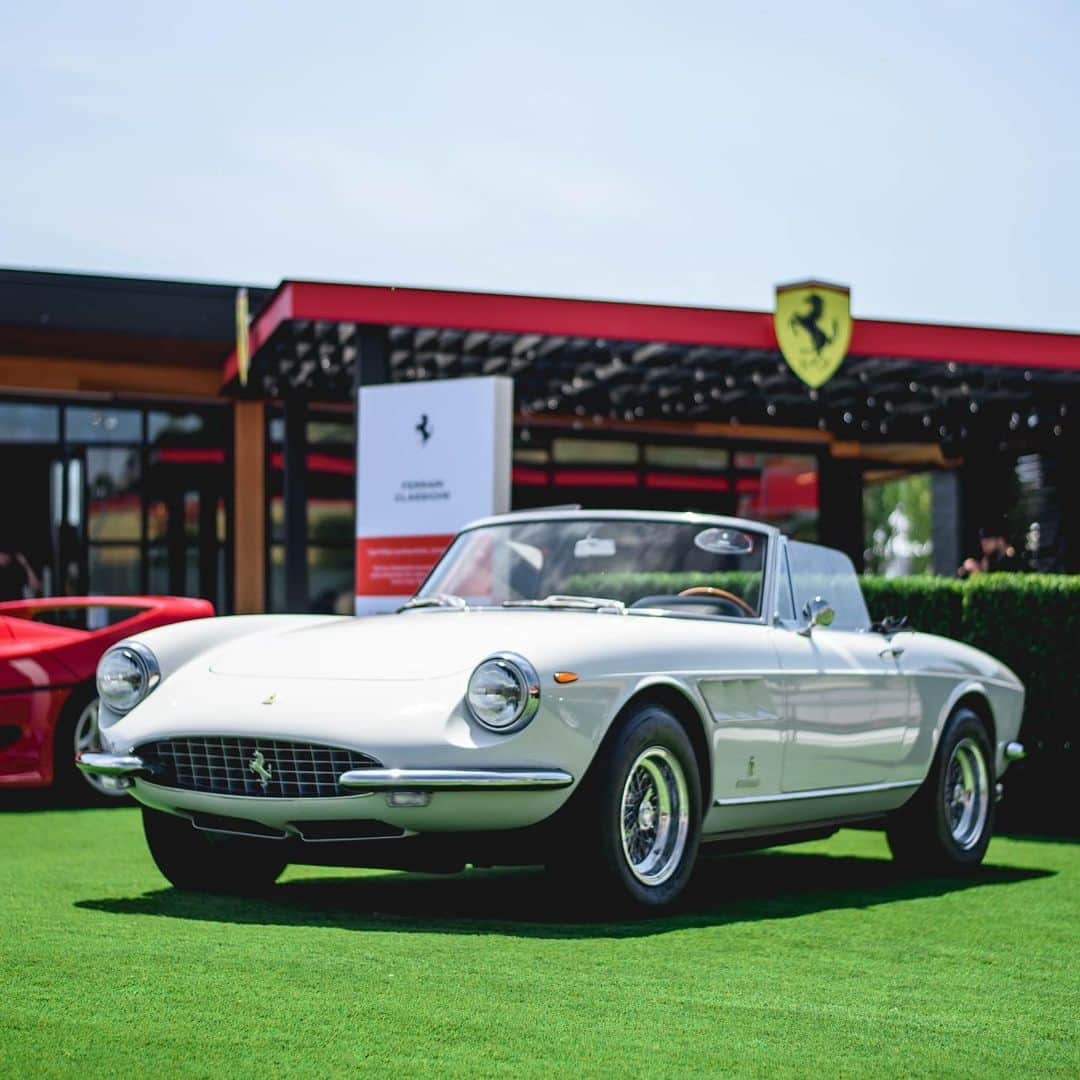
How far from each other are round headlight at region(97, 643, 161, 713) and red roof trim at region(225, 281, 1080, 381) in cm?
939

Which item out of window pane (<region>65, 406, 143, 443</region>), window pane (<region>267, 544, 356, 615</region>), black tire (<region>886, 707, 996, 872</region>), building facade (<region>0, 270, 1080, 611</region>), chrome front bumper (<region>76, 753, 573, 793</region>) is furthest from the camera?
window pane (<region>267, 544, 356, 615</region>)

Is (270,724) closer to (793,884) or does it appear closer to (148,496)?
(793,884)

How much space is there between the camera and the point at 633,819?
6086mm

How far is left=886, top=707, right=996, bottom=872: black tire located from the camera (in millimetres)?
8117

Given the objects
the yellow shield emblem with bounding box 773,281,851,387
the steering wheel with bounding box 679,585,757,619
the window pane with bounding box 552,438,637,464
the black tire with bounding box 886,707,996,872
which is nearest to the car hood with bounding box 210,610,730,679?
the steering wheel with bounding box 679,585,757,619

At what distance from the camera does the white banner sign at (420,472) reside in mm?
12195

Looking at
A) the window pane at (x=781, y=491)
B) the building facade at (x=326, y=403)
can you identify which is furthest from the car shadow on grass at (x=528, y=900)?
the window pane at (x=781, y=491)

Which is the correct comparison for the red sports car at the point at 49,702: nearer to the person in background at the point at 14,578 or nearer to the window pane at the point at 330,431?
the person in background at the point at 14,578

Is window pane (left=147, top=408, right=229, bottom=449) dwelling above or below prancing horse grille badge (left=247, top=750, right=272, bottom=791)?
above

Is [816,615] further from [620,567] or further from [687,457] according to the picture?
[687,457]

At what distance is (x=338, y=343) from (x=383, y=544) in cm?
572

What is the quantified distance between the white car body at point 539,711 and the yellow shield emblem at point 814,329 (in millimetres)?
10763

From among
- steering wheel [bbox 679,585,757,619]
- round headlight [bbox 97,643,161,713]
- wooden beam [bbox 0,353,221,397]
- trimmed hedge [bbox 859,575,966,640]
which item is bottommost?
round headlight [bbox 97,643,161,713]

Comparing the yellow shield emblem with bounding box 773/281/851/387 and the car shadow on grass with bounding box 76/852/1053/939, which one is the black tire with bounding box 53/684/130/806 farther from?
the yellow shield emblem with bounding box 773/281/851/387
